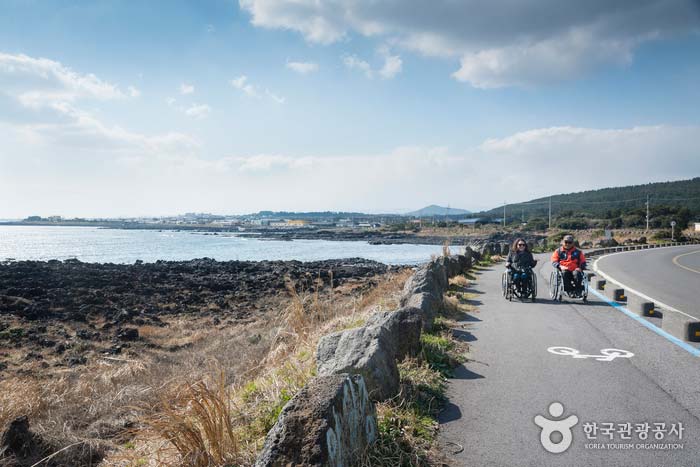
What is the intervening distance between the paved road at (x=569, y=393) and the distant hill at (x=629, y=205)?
74.5 m

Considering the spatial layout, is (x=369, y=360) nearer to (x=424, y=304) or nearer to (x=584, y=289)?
(x=424, y=304)

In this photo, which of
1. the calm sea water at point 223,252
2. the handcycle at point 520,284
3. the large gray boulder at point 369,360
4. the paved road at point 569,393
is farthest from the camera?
the calm sea water at point 223,252

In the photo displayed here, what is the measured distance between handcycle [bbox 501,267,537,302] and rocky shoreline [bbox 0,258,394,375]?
4676 mm

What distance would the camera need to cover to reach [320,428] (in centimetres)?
316

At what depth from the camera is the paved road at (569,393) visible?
413 cm

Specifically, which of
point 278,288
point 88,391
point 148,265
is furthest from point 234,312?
point 148,265

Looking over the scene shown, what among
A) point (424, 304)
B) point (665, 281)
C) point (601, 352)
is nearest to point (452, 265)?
point (665, 281)

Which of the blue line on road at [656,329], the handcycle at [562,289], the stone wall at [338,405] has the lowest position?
the blue line on road at [656,329]

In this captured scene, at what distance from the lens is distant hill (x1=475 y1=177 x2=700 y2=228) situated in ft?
262

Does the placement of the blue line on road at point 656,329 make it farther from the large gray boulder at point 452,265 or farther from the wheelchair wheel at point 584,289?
the large gray boulder at point 452,265

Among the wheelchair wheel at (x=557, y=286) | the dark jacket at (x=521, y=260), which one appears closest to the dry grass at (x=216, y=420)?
the dark jacket at (x=521, y=260)

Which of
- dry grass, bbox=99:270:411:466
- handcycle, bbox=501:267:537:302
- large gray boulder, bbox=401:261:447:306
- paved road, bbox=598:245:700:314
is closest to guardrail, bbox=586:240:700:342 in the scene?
paved road, bbox=598:245:700:314

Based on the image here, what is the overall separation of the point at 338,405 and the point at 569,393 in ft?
10.6

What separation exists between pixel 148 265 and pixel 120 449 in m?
41.2
